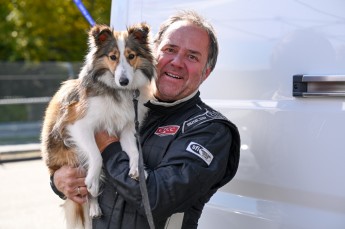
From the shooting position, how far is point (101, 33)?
9.33 ft

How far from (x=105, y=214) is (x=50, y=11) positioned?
18.4 m

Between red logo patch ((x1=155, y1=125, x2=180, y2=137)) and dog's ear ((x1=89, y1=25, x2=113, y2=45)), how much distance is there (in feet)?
1.99

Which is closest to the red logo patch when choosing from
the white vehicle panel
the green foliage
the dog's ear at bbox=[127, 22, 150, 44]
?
the white vehicle panel

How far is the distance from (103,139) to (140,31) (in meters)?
0.62

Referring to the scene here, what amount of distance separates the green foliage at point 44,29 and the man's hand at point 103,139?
16223mm

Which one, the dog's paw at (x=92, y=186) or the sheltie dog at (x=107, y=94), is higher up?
the sheltie dog at (x=107, y=94)

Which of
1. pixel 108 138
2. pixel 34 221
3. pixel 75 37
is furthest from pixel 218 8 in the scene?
pixel 75 37

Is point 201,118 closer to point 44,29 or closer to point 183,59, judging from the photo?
point 183,59

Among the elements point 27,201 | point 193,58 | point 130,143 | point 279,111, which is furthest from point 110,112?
point 27,201

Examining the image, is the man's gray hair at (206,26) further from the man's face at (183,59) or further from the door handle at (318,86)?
the door handle at (318,86)

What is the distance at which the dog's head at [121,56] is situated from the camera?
282cm

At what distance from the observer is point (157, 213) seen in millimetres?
2330

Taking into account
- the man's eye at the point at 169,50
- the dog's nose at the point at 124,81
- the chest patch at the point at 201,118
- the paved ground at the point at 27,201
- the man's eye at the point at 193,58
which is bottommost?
the paved ground at the point at 27,201

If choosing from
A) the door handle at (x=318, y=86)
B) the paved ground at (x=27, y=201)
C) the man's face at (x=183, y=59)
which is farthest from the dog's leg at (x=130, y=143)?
the paved ground at (x=27, y=201)
